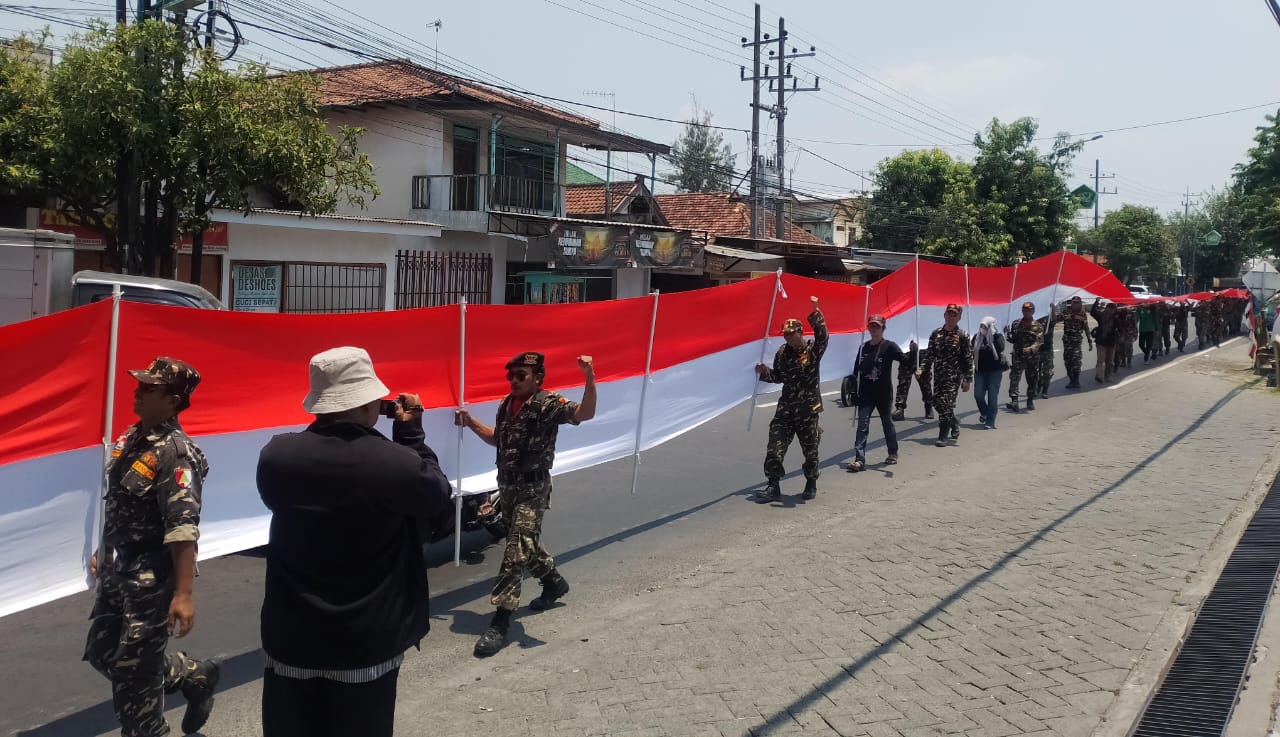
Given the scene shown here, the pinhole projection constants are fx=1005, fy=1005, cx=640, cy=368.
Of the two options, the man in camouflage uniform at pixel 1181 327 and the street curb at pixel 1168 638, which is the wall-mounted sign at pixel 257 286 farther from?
the man in camouflage uniform at pixel 1181 327

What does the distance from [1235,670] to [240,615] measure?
5.58 metres

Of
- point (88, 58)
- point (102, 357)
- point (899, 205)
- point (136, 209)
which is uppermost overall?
point (899, 205)

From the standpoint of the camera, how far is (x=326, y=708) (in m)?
3.04

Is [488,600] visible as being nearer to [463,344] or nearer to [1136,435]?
[463,344]

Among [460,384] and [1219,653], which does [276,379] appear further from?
[1219,653]

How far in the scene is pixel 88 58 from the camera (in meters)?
11.1

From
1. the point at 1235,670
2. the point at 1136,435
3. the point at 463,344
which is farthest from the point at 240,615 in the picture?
the point at 1136,435

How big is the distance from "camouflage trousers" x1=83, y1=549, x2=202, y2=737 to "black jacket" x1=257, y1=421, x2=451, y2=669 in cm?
96

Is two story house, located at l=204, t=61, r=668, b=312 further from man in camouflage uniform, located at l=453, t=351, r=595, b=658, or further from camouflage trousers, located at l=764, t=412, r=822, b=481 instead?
man in camouflage uniform, located at l=453, t=351, r=595, b=658

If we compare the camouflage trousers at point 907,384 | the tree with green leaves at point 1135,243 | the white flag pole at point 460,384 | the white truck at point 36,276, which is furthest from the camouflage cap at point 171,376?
the tree with green leaves at point 1135,243

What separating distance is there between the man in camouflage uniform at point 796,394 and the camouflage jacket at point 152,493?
5.82m

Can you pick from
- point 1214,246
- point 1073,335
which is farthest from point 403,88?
point 1214,246

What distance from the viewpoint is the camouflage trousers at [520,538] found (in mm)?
5363

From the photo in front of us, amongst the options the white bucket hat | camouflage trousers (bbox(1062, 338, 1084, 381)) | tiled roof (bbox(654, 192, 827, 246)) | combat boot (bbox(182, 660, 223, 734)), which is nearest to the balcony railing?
camouflage trousers (bbox(1062, 338, 1084, 381))
